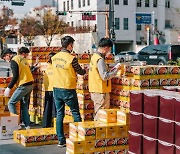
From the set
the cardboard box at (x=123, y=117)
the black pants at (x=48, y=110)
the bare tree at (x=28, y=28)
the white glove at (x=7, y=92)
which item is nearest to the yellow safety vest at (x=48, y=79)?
the black pants at (x=48, y=110)

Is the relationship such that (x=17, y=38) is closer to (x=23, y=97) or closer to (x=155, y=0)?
(x=155, y=0)

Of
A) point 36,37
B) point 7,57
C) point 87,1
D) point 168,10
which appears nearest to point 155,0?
point 168,10

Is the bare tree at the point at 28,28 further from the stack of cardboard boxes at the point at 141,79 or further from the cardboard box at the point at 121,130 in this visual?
the cardboard box at the point at 121,130

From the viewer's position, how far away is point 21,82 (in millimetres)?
10047

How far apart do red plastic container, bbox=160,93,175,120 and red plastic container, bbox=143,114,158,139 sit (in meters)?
0.16

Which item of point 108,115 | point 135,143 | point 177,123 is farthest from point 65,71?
point 177,123

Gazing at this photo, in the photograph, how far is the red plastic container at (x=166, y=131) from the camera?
232 inches

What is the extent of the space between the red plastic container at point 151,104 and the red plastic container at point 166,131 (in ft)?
0.56

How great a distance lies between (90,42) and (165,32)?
1249 centimetres

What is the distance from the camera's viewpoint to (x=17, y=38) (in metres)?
77.9

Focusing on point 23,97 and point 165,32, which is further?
point 165,32

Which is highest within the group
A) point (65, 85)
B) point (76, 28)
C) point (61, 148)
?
point (76, 28)

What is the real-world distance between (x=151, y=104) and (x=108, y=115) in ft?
5.34

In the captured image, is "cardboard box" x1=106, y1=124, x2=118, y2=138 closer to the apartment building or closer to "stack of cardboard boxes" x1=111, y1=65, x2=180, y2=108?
"stack of cardboard boxes" x1=111, y1=65, x2=180, y2=108
